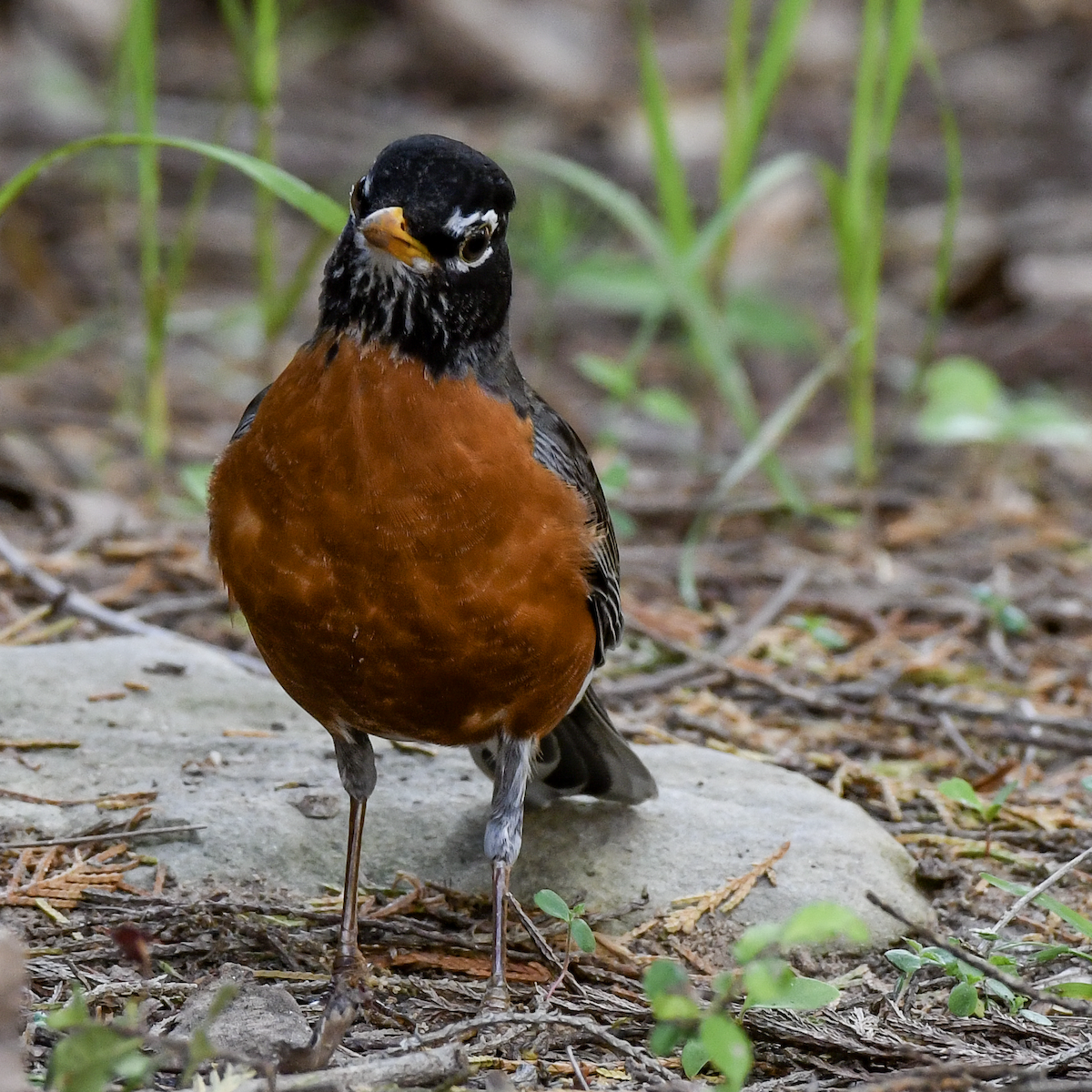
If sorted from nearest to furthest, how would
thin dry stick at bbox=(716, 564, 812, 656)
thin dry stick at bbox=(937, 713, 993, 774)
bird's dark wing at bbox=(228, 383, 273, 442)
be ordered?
bird's dark wing at bbox=(228, 383, 273, 442) → thin dry stick at bbox=(937, 713, 993, 774) → thin dry stick at bbox=(716, 564, 812, 656)

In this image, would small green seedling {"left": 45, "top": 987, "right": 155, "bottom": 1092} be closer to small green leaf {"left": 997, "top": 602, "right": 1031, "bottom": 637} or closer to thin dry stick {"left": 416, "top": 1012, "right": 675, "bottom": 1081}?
thin dry stick {"left": 416, "top": 1012, "right": 675, "bottom": 1081}

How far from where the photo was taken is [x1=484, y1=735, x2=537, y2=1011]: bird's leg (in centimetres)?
402

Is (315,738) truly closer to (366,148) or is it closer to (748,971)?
(748,971)

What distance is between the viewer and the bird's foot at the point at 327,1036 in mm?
3070

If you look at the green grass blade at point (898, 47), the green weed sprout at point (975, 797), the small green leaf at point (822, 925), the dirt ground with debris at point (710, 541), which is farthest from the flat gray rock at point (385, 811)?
the green grass blade at point (898, 47)

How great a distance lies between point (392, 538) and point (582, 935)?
103 centimetres

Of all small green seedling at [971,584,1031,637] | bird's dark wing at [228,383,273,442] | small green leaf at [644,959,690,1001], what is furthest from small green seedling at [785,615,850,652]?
small green leaf at [644,959,690,1001]

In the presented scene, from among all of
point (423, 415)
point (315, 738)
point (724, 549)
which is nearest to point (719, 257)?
point (724, 549)

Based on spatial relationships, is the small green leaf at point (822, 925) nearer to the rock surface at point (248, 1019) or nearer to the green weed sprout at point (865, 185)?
the rock surface at point (248, 1019)

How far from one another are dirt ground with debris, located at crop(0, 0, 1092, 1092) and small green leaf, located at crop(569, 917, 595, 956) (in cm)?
13

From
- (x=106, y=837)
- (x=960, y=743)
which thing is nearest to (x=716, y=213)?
(x=960, y=743)

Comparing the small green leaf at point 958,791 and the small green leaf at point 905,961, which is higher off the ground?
the small green leaf at point 958,791

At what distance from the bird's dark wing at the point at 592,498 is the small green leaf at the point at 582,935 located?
95 cm

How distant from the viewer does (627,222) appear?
6258 millimetres
